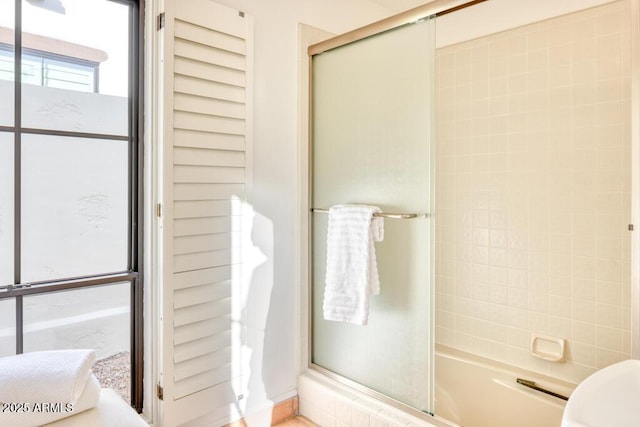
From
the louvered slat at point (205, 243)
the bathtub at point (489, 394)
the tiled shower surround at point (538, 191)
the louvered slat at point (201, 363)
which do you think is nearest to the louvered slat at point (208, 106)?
the louvered slat at point (205, 243)

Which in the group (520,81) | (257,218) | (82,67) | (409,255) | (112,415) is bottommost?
(112,415)

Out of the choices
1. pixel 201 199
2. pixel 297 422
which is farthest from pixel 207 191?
pixel 297 422

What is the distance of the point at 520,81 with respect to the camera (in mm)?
2344

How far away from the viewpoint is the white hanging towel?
1.90 m

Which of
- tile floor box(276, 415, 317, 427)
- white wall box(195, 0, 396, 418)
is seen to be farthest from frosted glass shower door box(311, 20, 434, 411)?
tile floor box(276, 415, 317, 427)

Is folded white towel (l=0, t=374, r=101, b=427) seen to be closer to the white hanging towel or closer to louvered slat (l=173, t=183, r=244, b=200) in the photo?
louvered slat (l=173, t=183, r=244, b=200)

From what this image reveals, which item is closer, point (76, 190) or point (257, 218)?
point (76, 190)

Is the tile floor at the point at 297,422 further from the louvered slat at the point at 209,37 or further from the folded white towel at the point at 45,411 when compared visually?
the louvered slat at the point at 209,37

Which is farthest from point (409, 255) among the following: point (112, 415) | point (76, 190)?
point (76, 190)

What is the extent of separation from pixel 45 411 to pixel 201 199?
37.0 inches

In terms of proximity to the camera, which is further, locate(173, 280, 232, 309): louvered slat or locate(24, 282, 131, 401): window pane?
locate(173, 280, 232, 309): louvered slat

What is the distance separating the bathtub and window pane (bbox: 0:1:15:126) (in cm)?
247

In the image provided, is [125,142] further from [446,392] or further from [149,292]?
[446,392]

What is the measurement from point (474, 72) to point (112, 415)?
2.44m
